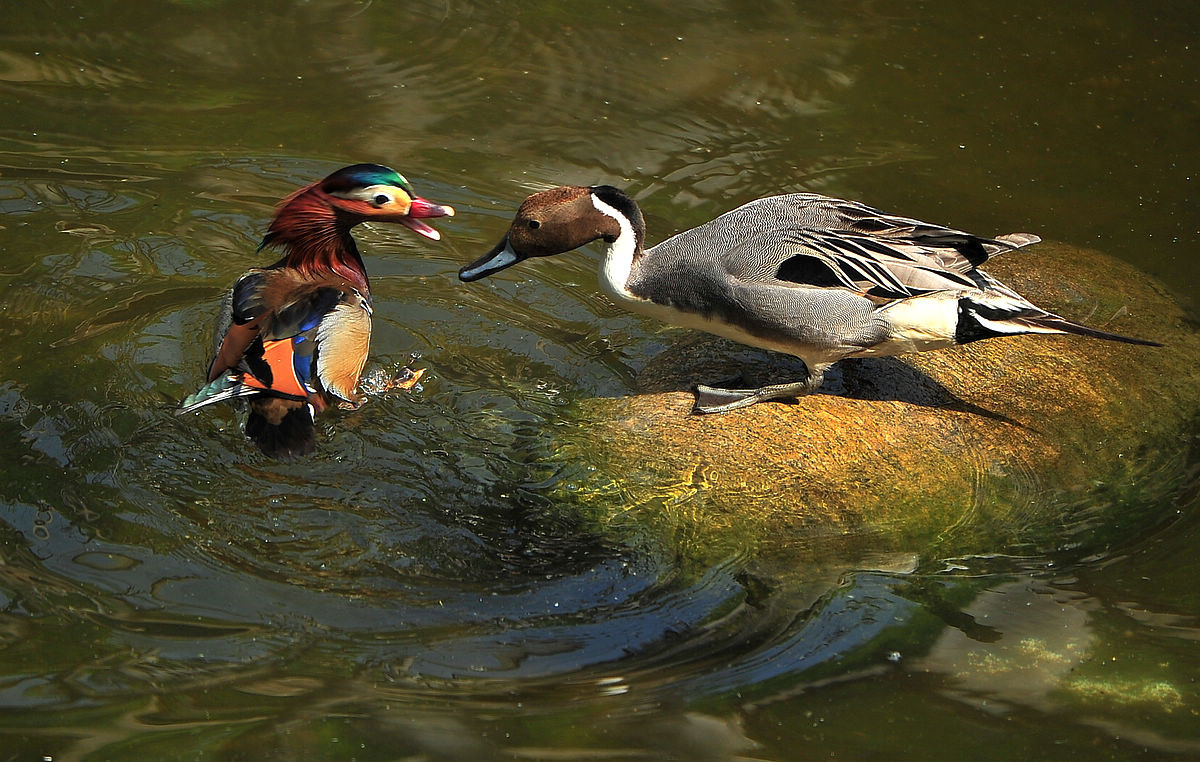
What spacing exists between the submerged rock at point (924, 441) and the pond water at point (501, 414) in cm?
15

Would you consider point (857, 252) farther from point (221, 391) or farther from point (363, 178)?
point (221, 391)

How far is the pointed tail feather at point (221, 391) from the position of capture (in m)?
5.05

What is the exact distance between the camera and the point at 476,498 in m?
4.83

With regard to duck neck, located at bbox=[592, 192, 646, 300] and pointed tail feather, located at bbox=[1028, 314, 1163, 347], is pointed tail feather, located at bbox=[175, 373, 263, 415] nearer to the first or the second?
duck neck, located at bbox=[592, 192, 646, 300]

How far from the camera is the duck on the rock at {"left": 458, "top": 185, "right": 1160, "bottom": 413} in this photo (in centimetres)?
507

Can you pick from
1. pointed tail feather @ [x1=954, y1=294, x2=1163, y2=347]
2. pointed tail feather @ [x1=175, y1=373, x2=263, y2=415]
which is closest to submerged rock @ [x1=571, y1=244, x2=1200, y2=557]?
pointed tail feather @ [x1=954, y1=294, x2=1163, y2=347]

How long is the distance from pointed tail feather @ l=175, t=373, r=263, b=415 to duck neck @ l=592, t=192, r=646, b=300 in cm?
168

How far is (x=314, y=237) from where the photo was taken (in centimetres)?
625

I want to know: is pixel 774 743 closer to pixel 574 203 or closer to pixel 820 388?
pixel 820 388

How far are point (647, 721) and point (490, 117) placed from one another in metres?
5.16

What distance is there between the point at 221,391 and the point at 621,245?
1915 millimetres

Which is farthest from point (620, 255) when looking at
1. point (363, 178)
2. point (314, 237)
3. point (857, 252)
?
point (314, 237)

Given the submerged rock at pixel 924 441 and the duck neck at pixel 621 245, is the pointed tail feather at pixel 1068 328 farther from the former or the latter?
the duck neck at pixel 621 245

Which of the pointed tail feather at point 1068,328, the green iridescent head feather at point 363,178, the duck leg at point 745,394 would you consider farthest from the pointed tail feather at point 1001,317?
the green iridescent head feather at point 363,178
